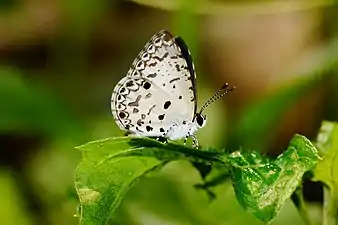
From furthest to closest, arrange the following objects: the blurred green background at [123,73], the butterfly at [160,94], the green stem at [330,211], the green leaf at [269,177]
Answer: the blurred green background at [123,73] → the butterfly at [160,94] → the green stem at [330,211] → the green leaf at [269,177]

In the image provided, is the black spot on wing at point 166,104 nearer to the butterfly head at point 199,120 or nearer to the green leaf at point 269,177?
the butterfly head at point 199,120

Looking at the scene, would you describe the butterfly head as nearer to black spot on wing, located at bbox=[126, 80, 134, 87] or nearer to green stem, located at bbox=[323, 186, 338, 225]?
black spot on wing, located at bbox=[126, 80, 134, 87]

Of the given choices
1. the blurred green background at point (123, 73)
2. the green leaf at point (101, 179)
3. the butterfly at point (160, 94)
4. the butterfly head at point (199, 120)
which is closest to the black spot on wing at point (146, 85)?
the butterfly at point (160, 94)

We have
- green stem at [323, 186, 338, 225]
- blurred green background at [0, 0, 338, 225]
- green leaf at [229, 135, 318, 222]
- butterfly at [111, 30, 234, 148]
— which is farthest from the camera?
blurred green background at [0, 0, 338, 225]

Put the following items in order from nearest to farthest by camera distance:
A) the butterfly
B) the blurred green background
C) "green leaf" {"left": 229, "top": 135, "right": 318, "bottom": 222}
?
"green leaf" {"left": 229, "top": 135, "right": 318, "bottom": 222} < the butterfly < the blurred green background

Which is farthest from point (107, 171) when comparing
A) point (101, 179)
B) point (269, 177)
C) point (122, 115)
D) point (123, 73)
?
point (123, 73)

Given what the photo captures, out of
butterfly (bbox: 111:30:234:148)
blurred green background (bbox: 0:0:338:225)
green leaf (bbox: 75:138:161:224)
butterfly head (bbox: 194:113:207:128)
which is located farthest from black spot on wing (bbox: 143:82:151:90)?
green leaf (bbox: 75:138:161:224)

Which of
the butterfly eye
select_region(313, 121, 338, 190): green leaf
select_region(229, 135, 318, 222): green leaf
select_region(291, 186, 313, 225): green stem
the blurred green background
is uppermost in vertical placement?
select_region(229, 135, 318, 222): green leaf

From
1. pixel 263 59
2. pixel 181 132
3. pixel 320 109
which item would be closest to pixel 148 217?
pixel 181 132
